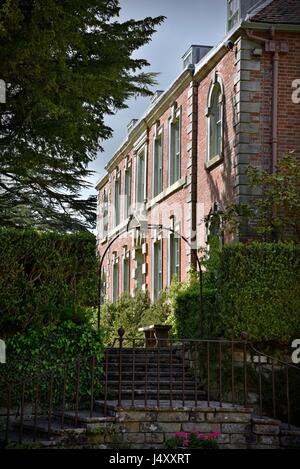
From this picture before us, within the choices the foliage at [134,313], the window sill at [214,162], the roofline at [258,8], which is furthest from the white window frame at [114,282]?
the roofline at [258,8]

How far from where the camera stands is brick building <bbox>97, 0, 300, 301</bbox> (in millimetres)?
17375

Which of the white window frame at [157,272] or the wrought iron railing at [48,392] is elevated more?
the white window frame at [157,272]

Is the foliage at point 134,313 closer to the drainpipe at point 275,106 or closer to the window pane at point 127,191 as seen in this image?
the window pane at point 127,191

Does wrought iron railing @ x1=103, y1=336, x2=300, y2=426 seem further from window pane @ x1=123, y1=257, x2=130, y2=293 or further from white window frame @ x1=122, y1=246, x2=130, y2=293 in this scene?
window pane @ x1=123, y1=257, x2=130, y2=293

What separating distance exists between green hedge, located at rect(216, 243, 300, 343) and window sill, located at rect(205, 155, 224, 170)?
4.03m

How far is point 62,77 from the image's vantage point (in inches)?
558

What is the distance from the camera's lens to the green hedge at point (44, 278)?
13.6 metres

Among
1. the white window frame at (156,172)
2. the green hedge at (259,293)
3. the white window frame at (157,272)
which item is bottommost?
the green hedge at (259,293)

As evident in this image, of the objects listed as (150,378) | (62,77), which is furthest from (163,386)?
(62,77)

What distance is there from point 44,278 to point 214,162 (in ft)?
20.6

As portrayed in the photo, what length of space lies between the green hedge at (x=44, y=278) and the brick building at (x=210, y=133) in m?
3.17

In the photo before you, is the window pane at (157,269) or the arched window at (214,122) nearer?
the arched window at (214,122)

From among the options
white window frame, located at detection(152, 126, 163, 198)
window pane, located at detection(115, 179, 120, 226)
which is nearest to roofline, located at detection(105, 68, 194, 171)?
white window frame, located at detection(152, 126, 163, 198)

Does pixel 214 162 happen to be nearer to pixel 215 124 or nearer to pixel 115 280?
pixel 215 124
